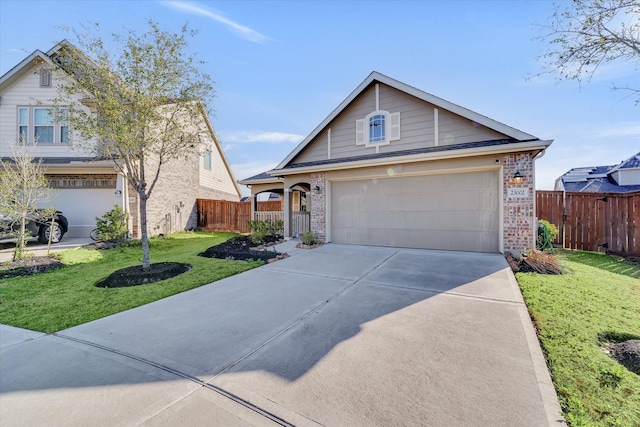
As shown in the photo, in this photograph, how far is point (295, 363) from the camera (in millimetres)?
2914

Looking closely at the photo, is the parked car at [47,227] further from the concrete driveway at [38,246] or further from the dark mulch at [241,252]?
the dark mulch at [241,252]

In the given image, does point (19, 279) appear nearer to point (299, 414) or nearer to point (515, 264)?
point (299, 414)

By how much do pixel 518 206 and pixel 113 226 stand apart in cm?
1386

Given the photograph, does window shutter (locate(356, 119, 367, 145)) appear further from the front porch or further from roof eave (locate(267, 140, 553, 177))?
the front porch

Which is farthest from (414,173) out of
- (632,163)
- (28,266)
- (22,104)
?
(632,163)

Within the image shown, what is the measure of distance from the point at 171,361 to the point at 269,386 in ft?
4.05

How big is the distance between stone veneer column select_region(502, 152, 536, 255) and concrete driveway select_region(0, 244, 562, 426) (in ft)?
9.36

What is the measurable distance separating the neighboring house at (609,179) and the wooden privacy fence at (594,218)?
403 inches

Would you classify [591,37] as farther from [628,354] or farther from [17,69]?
[17,69]

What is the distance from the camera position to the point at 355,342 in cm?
329

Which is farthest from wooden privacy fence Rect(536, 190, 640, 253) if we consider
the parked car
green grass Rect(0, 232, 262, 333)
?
the parked car

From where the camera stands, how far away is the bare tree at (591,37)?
143 inches

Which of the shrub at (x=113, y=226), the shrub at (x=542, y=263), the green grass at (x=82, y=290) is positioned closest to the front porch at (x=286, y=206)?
the green grass at (x=82, y=290)

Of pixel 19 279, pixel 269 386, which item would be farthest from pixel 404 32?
pixel 19 279
